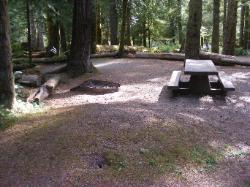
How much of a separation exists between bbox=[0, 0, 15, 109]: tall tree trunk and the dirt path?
87 cm

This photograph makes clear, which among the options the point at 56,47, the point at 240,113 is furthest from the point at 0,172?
the point at 56,47

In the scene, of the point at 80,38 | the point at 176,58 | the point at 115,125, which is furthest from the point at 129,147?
the point at 176,58

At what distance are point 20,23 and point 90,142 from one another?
19374 mm

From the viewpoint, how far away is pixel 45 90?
11.4 m

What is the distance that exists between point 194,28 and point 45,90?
751 cm

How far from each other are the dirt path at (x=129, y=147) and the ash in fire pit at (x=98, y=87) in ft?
7.94

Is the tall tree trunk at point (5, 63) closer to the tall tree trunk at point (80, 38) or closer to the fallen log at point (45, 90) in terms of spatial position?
the fallen log at point (45, 90)

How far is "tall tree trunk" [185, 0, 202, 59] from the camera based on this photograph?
16.3 m

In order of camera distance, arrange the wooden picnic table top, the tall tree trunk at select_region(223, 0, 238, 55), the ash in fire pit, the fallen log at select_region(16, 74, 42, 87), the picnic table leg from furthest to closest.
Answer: the tall tree trunk at select_region(223, 0, 238, 55)
the fallen log at select_region(16, 74, 42, 87)
the ash in fire pit
the picnic table leg
the wooden picnic table top

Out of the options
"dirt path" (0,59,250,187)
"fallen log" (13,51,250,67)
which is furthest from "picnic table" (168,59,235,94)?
"fallen log" (13,51,250,67)

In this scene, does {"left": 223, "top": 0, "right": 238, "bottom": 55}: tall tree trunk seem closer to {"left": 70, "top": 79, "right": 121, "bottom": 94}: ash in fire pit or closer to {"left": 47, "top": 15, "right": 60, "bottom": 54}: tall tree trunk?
{"left": 47, "top": 15, "right": 60, "bottom": 54}: tall tree trunk

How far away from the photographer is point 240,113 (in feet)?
31.1

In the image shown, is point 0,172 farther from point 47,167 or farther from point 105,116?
point 105,116

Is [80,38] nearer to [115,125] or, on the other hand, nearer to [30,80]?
[30,80]
